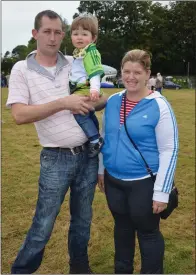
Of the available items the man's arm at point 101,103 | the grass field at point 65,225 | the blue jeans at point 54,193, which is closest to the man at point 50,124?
the blue jeans at point 54,193

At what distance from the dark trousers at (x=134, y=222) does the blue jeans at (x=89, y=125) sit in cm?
35

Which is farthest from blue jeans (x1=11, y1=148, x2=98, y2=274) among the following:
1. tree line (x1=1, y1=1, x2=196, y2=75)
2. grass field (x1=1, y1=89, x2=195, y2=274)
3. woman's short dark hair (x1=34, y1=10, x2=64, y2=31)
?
tree line (x1=1, y1=1, x2=196, y2=75)

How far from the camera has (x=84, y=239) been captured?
10.6ft

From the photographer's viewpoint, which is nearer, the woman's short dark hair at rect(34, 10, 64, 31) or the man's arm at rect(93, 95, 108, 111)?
the woman's short dark hair at rect(34, 10, 64, 31)

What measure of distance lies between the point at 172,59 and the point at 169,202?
149 feet

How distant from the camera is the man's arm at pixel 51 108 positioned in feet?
8.31

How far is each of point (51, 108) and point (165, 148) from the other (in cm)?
87

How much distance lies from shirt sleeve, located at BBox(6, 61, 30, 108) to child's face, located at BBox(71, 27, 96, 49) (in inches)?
19.0

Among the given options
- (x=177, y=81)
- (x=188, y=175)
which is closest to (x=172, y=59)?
(x=177, y=81)

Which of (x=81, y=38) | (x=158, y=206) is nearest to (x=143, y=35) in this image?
(x=81, y=38)

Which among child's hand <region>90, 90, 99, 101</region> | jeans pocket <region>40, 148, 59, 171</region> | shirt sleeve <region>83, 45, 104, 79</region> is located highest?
shirt sleeve <region>83, 45, 104, 79</region>

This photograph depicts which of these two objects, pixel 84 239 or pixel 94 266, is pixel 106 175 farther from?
pixel 94 266

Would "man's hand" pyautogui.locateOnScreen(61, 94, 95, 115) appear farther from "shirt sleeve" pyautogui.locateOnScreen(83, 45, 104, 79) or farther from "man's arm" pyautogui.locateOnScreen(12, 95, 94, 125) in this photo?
"shirt sleeve" pyautogui.locateOnScreen(83, 45, 104, 79)

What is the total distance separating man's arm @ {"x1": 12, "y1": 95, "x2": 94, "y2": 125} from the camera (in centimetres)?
253
